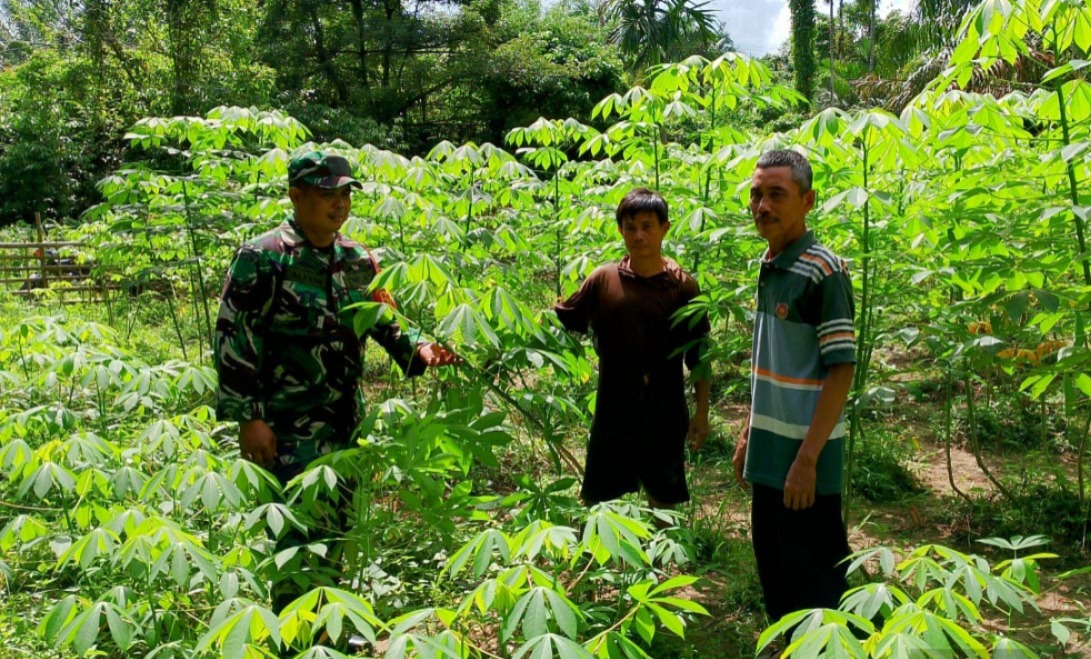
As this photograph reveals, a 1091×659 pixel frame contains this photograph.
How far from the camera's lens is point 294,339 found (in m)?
2.33

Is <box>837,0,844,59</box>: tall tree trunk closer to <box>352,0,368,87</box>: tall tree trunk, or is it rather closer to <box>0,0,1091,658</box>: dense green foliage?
<box>352,0,368,87</box>: tall tree trunk

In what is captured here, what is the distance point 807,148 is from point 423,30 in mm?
15691

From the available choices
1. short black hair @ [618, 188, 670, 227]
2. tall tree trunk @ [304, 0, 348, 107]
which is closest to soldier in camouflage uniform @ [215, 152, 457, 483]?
short black hair @ [618, 188, 670, 227]

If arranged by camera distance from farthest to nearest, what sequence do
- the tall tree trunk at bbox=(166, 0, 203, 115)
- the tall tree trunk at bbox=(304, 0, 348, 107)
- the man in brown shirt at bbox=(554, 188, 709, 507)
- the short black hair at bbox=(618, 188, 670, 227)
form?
1. the tall tree trunk at bbox=(304, 0, 348, 107)
2. the tall tree trunk at bbox=(166, 0, 203, 115)
3. the man in brown shirt at bbox=(554, 188, 709, 507)
4. the short black hair at bbox=(618, 188, 670, 227)

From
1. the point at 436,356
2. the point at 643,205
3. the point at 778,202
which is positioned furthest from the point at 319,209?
the point at 778,202

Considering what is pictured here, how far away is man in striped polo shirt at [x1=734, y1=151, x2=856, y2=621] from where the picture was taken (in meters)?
2.08

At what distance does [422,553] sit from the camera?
10.9ft

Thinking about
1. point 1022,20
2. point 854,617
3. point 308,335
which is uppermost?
point 1022,20

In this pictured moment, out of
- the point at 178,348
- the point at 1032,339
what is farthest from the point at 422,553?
the point at 178,348

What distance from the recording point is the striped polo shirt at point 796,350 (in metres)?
2.07

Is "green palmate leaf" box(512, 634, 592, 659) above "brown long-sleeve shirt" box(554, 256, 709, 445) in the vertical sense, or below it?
below

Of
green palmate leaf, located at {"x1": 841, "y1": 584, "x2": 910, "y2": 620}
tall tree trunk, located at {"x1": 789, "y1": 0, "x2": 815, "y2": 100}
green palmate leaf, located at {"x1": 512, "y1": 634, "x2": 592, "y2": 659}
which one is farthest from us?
tall tree trunk, located at {"x1": 789, "y1": 0, "x2": 815, "y2": 100}

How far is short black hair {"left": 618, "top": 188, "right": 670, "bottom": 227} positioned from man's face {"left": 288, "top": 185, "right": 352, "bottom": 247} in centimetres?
86

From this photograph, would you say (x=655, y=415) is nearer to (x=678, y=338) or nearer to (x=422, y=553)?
(x=678, y=338)
